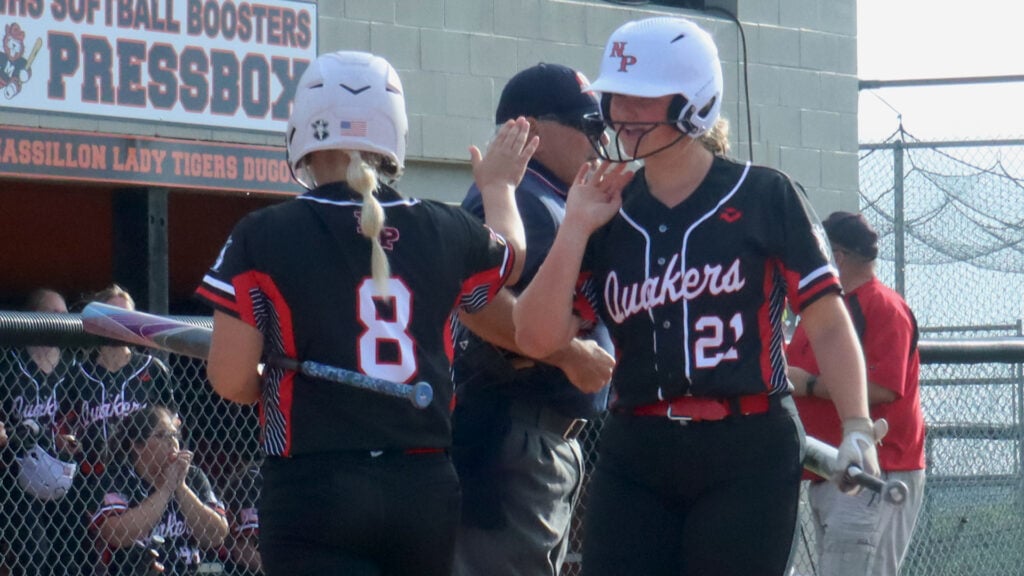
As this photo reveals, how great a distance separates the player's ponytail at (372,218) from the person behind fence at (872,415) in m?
3.31

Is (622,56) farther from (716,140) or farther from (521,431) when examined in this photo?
(521,431)

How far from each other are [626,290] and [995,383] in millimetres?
4681

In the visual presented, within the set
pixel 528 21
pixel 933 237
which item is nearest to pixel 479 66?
pixel 528 21

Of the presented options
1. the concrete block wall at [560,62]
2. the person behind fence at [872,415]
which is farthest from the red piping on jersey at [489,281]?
the concrete block wall at [560,62]

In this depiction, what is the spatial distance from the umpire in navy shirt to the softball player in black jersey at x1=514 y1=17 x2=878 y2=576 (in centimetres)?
39

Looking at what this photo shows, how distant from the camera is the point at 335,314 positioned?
10.6 feet

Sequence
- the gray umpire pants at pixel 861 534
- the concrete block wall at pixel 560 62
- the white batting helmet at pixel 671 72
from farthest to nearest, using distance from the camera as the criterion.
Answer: the concrete block wall at pixel 560 62, the gray umpire pants at pixel 861 534, the white batting helmet at pixel 671 72

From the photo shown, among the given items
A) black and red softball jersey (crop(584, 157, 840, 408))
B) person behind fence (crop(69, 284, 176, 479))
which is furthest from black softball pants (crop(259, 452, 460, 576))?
person behind fence (crop(69, 284, 176, 479))

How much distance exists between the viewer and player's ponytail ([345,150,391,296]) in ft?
10.5

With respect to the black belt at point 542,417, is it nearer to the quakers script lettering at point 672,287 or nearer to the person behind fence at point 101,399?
the quakers script lettering at point 672,287

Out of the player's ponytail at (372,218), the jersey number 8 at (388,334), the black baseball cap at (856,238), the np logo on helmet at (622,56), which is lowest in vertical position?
the black baseball cap at (856,238)

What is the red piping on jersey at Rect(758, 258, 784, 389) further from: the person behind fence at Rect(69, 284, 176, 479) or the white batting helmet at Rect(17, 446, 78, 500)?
the white batting helmet at Rect(17, 446, 78, 500)

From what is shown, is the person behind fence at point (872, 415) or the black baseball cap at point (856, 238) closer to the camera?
the person behind fence at point (872, 415)

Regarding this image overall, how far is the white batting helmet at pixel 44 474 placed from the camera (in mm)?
5406
